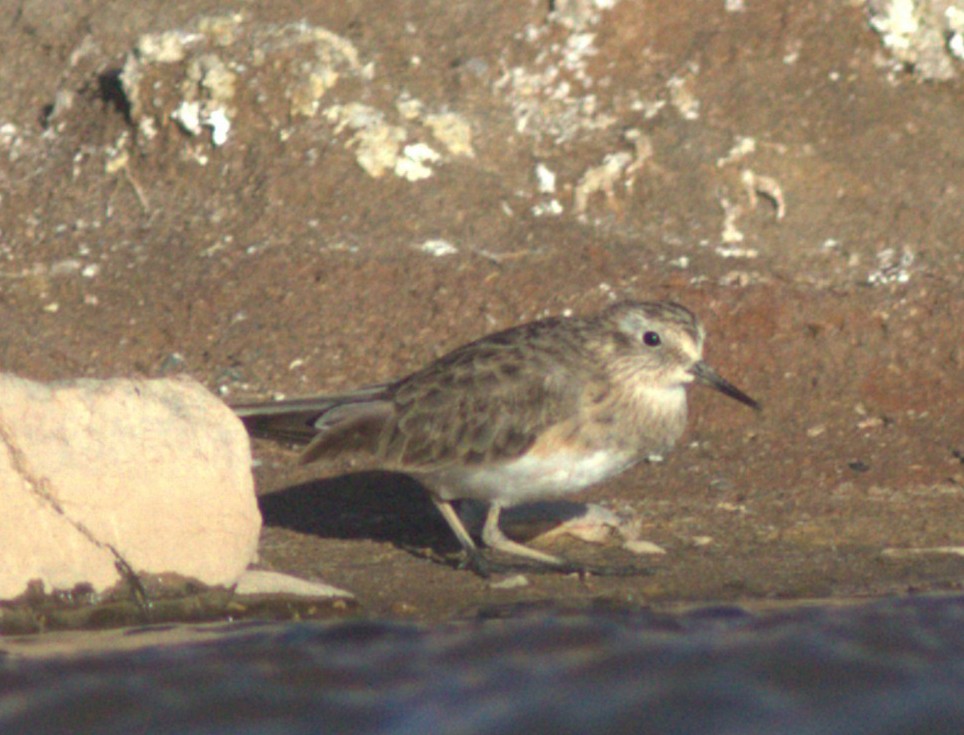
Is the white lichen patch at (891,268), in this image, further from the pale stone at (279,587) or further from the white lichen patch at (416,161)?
the pale stone at (279,587)

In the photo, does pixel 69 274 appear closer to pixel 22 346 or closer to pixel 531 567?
pixel 22 346

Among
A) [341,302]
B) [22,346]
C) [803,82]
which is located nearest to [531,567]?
[341,302]

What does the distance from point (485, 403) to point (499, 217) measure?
9.04 feet

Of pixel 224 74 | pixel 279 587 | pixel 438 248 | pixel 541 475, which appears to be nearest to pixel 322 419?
pixel 541 475

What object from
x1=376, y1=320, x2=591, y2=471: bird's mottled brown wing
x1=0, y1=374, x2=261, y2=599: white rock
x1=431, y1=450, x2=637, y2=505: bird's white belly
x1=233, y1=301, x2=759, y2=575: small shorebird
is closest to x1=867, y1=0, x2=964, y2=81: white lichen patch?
x1=233, y1=301, x2=759, y2=575: small shorebird

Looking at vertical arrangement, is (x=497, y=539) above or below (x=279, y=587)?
above

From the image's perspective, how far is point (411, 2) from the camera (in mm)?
11234

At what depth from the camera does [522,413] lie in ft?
24.1

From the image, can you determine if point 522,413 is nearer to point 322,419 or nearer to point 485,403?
point 485,403

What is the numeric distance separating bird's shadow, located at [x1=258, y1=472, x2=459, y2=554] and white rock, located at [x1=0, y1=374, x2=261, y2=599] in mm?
1194

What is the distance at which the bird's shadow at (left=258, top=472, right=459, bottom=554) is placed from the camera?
25.7 feet

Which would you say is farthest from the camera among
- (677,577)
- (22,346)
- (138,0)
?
(138,0)

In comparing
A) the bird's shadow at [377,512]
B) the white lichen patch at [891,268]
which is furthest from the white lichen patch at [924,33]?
the bird's shadow at [377,512]

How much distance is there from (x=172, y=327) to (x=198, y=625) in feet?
10.8
